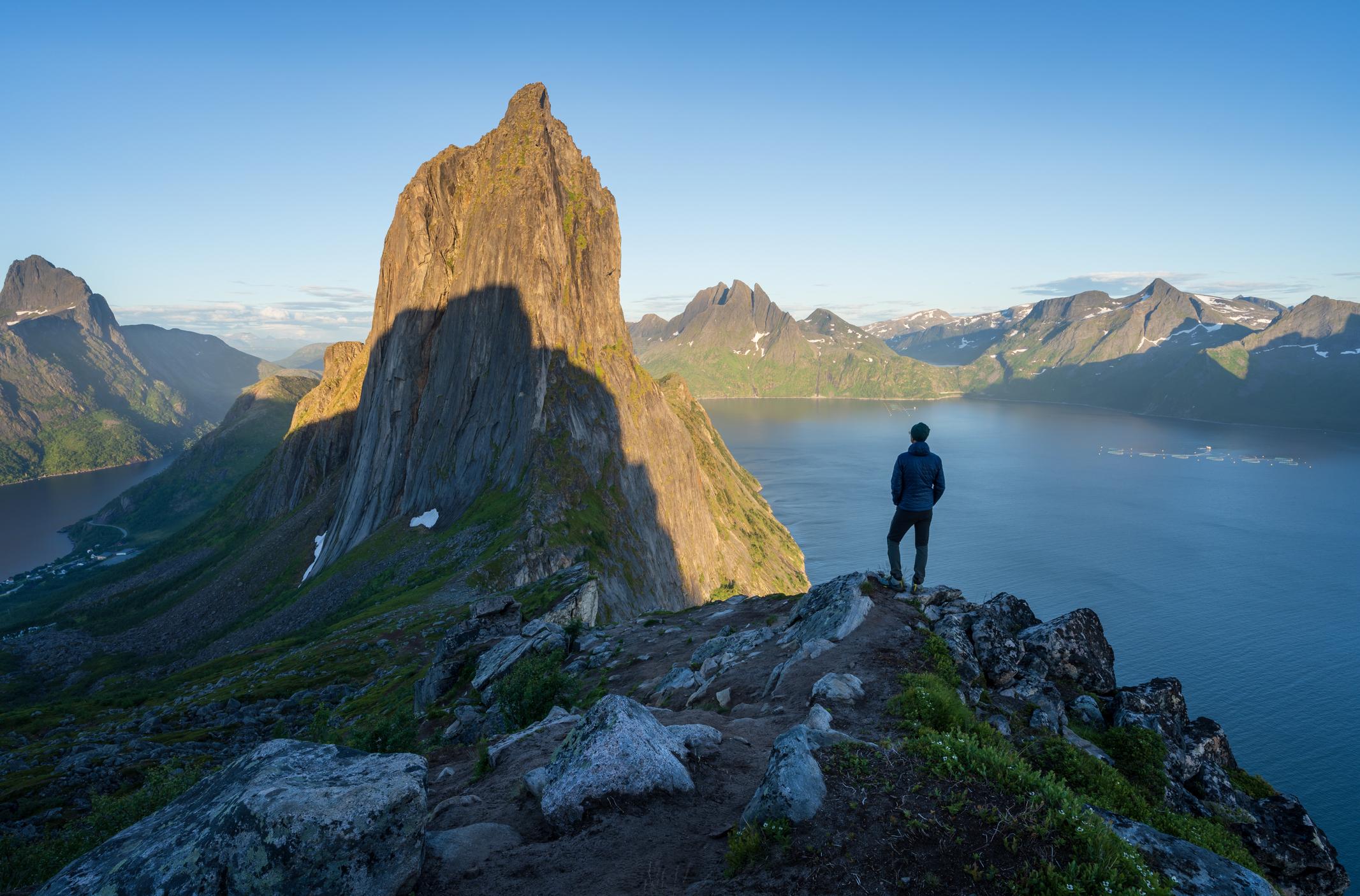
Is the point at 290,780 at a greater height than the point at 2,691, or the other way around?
the point at 290,780

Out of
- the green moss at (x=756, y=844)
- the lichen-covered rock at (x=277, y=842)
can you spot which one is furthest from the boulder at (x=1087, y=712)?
the lichen-covered rock at (x=277, y=842)

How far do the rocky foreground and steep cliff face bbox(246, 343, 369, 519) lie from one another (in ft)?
367

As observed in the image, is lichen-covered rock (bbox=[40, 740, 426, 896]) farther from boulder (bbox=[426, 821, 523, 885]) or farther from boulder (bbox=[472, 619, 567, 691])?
boulder (bbox=[472, 619, 567, 691])

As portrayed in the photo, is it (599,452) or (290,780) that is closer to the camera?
(290,780)

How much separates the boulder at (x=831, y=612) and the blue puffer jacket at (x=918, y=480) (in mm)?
2721

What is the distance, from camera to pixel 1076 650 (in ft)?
56.6

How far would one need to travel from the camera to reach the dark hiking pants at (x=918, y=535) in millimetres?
18953

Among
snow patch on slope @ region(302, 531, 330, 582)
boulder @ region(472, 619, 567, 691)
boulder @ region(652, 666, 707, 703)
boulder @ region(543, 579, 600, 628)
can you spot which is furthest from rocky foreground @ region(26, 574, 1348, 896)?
snow patch on slope @ region(302, 531, 330, 582)

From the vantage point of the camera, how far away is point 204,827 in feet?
27.2

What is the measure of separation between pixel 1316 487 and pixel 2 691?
306 m

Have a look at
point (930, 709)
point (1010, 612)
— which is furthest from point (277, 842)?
point (1010, 612)

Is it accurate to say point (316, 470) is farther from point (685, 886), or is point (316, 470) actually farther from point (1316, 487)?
point (1316, 487)

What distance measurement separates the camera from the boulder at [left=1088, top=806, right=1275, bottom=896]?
26.3ft

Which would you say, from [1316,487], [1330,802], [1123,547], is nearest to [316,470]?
[1330,802]
